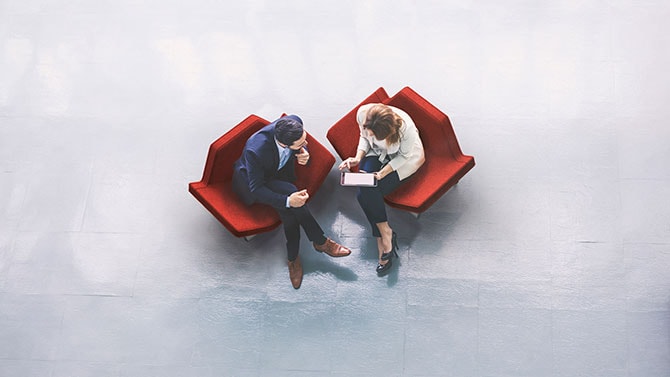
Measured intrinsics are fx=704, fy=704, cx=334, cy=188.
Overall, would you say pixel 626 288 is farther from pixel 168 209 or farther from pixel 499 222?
pixel 168 209

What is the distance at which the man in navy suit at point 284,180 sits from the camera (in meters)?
4.94

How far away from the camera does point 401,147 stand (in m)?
5.11

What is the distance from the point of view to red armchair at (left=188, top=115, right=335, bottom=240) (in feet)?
17.1

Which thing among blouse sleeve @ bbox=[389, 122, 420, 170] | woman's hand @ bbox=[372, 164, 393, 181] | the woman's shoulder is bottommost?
woman's hand @ bbox=[372, 164, 393, 181]

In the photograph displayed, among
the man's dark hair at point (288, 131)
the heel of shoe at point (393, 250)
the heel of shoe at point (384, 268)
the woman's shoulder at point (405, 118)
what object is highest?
the man's dark hair at point (288, 131)

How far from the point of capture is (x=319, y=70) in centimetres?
629

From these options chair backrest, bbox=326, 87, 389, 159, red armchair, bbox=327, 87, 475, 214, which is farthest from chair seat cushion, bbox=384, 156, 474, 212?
chair backrest, bbox=326, 87, 389, 159

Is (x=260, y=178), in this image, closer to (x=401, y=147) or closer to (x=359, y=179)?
(x=359, y=179)

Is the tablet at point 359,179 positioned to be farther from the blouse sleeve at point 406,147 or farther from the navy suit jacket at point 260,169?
the navy suit jacket at point 260,169

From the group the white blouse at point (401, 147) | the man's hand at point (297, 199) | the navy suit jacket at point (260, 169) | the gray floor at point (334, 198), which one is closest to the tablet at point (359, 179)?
the white blouse at point (401, 147)

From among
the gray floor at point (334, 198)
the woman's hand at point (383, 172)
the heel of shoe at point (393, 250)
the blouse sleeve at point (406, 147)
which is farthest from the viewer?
the heel of shoe at point (393, 250)

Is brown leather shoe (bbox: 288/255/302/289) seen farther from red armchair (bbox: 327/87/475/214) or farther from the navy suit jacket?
red armchair (bbox: 327/87/475/214)

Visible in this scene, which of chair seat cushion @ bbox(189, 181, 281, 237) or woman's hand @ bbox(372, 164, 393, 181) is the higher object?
woman's hand @ bbox(372, 164, 393, 181)

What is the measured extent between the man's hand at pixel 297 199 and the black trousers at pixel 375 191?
0.48 meters
